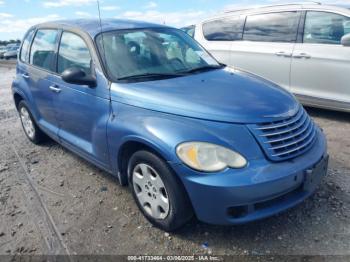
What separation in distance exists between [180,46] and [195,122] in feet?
5.14

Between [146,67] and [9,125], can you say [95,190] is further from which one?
[9,125]

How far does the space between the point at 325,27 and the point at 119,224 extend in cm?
408

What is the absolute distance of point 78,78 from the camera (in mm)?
3246

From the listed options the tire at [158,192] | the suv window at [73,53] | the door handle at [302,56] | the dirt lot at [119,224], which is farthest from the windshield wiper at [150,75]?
the door handle at [302,56]

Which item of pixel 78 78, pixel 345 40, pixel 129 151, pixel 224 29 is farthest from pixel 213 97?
pixel 224 29

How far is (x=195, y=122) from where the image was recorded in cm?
264

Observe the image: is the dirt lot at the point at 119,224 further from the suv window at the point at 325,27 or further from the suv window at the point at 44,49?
the suv window at the point at 325,27

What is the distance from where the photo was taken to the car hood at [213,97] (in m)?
2.66

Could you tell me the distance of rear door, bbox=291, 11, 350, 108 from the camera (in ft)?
16.3

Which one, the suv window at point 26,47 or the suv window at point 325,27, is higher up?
the suv window at point 325,27

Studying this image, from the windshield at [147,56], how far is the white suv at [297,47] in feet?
6.75

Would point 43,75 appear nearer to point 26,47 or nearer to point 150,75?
point 26,47

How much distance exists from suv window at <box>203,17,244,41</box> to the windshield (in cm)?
251

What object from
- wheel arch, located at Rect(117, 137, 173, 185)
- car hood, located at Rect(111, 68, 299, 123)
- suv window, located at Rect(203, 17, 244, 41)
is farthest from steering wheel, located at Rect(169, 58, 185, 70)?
suv window, located at Rect(203, 17, 244, 41)
